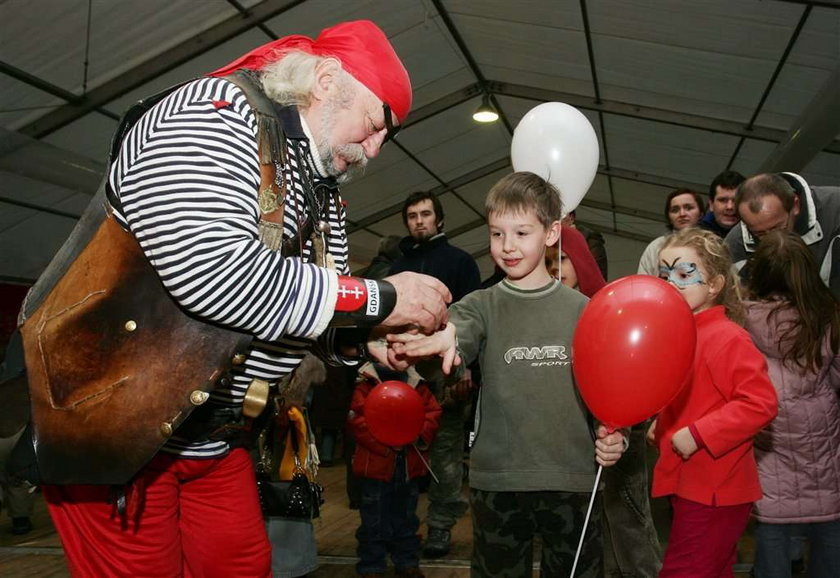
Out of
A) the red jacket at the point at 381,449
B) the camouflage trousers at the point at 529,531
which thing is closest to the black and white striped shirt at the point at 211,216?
the camouflage trousers at the point at 529,531

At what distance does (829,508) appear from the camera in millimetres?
2453

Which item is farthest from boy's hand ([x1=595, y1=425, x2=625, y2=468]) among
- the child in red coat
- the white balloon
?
the child in red coat

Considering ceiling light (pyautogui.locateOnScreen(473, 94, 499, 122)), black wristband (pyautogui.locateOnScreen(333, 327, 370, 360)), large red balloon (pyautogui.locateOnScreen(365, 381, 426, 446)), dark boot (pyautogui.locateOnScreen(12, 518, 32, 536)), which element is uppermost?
ceiling light (pyautogui.locateOnScreen(473, 94, 499, 122))

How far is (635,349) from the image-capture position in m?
1.73

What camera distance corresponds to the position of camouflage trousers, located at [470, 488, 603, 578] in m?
2.03

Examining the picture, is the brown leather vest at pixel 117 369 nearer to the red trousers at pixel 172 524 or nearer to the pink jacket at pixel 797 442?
the red trousers at pixel 172 524

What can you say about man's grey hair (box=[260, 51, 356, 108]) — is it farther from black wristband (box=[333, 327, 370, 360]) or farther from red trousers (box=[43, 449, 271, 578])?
red trousers (box=[43, 449, 271, 578])

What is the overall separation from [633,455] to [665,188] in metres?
9.96

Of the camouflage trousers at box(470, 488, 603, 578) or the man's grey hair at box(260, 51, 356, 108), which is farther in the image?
the camouflage trousers at box(470, 488, 603, 578)

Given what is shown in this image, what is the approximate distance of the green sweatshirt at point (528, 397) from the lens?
6.64 ft

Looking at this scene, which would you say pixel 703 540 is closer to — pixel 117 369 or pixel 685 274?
pixel 685 274

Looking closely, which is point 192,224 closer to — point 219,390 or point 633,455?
point 219,390

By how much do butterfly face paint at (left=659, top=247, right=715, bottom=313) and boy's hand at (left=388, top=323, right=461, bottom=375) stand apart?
2.90 ft

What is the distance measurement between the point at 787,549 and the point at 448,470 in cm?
194
